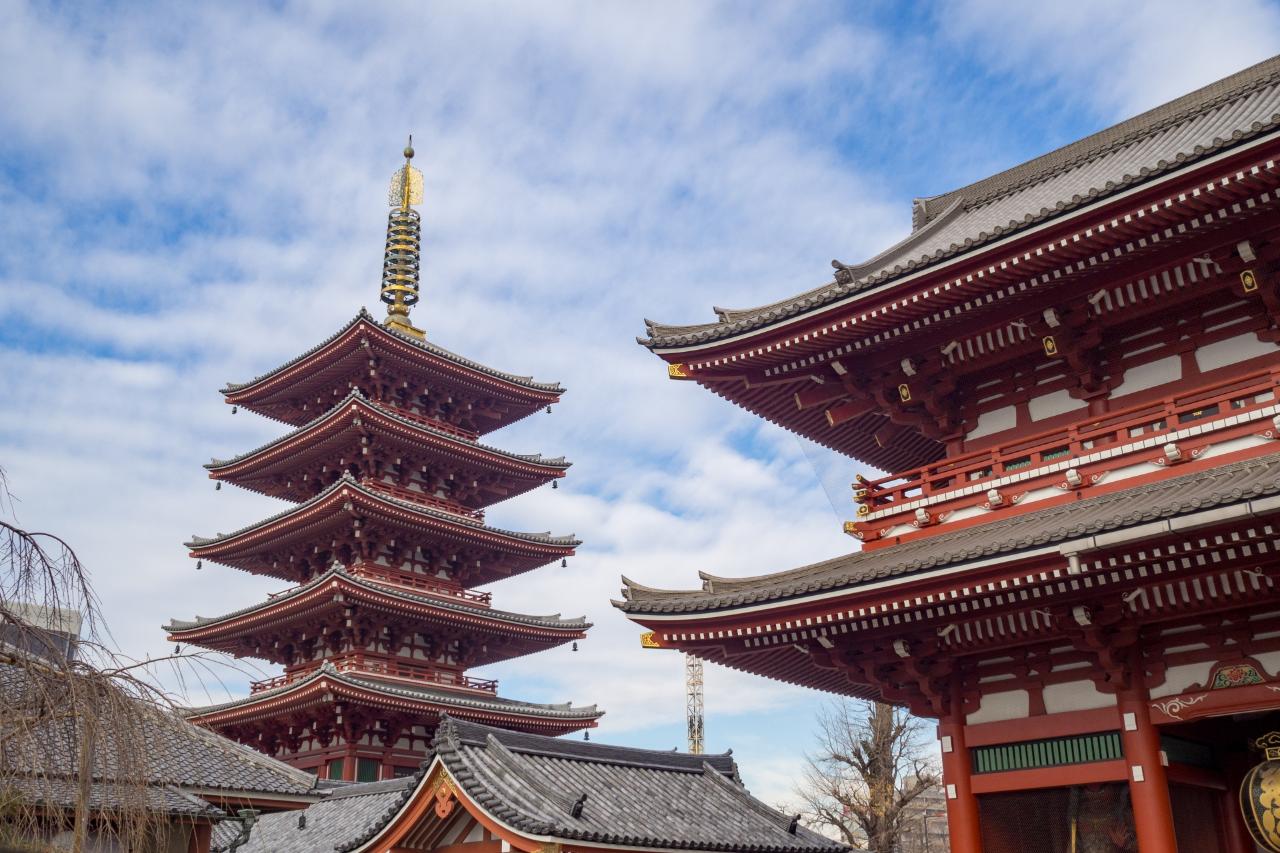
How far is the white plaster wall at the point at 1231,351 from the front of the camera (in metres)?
12.3

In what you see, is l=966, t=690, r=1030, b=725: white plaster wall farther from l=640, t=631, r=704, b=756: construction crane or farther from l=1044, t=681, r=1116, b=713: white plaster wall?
l=640, t=631, r=704, b=756: construction crane

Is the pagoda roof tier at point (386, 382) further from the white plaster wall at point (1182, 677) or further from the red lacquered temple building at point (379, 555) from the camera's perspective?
the white plaster wall at point (1182, 677)

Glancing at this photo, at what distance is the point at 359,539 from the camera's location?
32.9m

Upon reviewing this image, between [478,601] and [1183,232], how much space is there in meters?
26.6

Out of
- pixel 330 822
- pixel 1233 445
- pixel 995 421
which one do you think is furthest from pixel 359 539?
pixel 1233 445

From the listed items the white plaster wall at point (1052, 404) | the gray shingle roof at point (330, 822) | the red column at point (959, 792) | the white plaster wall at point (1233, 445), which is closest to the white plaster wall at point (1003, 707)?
the red column at point (959, 792)

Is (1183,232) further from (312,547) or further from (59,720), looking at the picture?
(312,547)

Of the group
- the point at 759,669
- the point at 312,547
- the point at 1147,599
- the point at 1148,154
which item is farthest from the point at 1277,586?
the point at 312,547

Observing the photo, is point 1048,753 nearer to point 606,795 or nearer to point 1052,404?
point 1052,404

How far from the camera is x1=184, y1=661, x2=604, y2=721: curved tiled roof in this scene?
2909 cm

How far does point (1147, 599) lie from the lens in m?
11.2

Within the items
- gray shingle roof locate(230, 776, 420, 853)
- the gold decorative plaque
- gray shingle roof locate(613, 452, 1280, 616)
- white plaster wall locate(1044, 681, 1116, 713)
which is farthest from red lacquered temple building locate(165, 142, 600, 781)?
the gold decorative plaque

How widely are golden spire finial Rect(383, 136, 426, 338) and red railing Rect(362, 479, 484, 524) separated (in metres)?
6.25

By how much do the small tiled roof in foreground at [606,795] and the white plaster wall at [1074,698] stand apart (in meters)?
4.85
